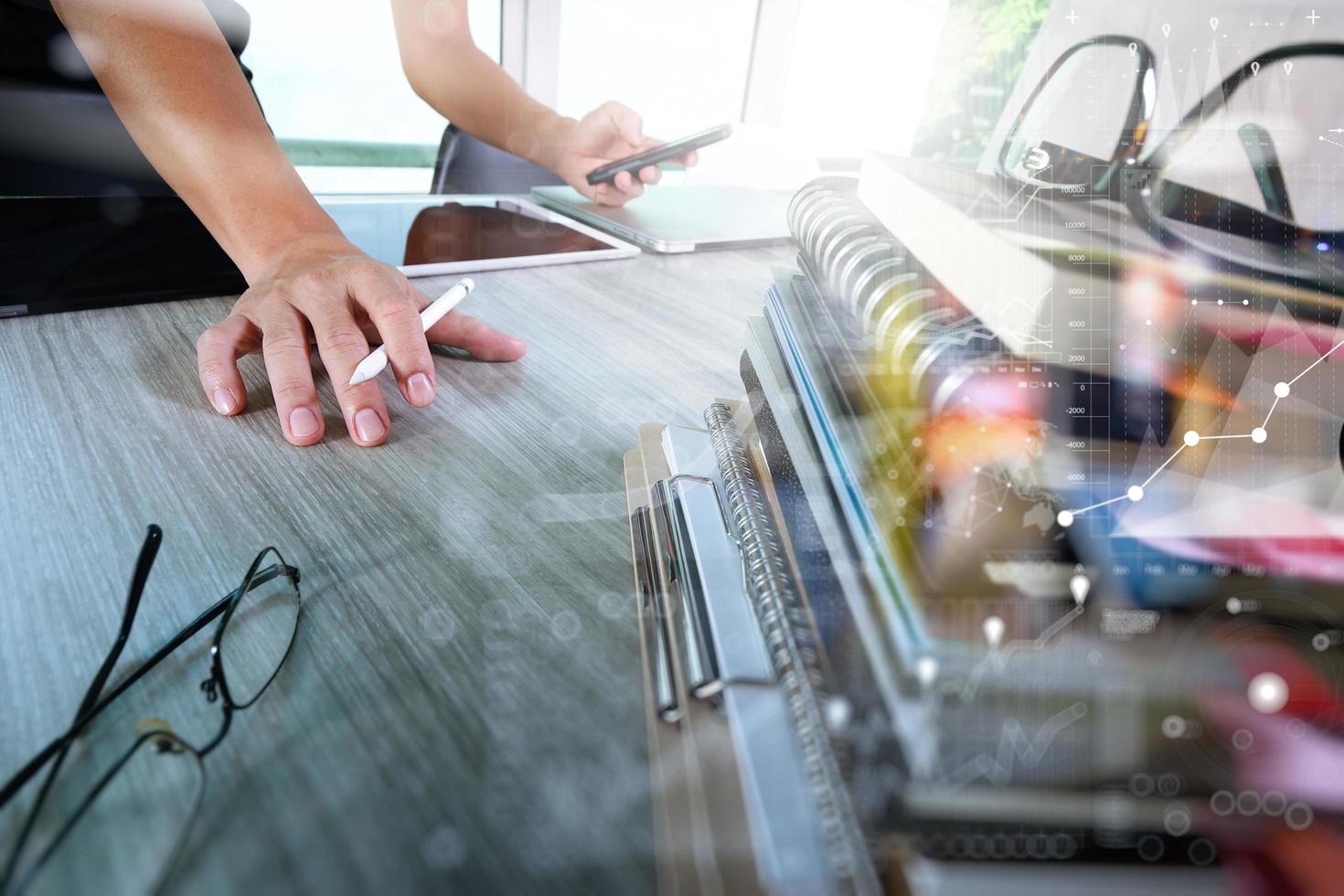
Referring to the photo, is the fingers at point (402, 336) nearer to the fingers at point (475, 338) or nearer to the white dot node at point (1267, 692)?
the fingers at point (475, 338)

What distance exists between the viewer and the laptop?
2.77ft

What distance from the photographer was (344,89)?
7.57 ft

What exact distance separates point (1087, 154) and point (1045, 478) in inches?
8.7

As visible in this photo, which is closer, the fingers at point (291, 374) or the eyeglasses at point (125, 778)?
the eyeglasses at point (125, 778)

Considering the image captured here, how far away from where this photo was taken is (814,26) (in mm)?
2863

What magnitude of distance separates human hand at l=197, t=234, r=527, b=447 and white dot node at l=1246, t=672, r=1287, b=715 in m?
0.38

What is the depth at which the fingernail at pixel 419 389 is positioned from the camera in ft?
1.47

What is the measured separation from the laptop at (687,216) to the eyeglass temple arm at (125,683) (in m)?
0.60

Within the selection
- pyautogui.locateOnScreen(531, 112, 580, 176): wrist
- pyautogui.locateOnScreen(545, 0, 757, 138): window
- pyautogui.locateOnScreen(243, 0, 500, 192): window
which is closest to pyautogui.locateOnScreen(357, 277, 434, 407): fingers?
pyautogui.locateOnScreen(531, 112, 580, 176): wrist

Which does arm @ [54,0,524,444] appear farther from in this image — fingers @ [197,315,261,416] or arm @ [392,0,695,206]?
arm @ [392,0,695,206]

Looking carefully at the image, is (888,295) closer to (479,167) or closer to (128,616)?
(128,616)

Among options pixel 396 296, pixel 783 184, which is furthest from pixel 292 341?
pixel 783 184

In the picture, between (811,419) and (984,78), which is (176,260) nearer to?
(811,419)
